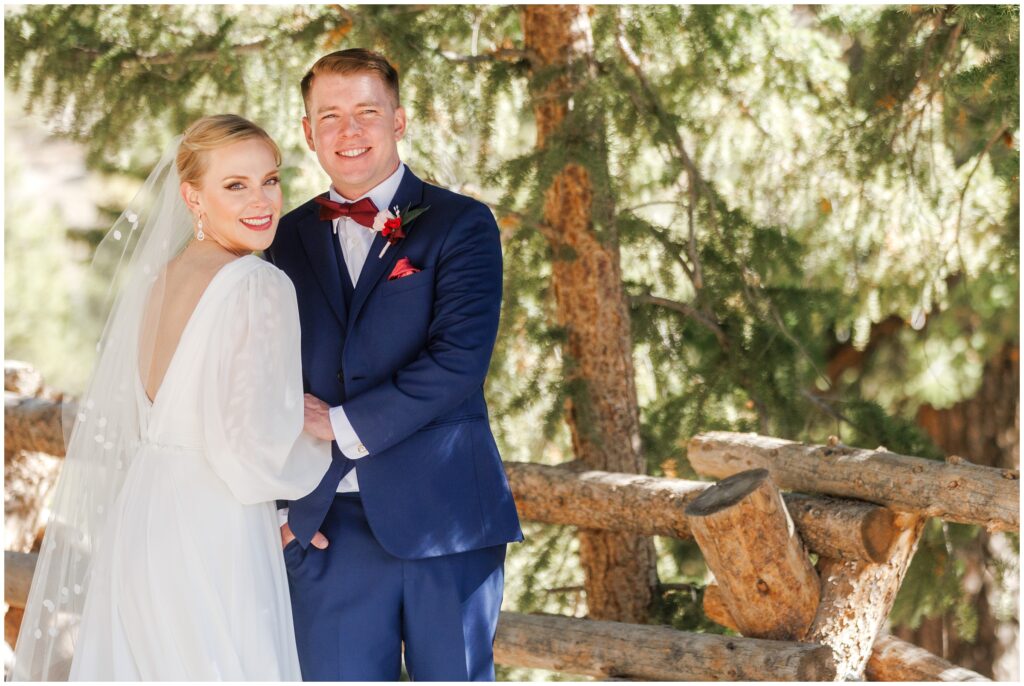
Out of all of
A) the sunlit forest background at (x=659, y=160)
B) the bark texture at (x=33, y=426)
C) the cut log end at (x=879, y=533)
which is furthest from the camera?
the bark texture at (x=33, y=426)

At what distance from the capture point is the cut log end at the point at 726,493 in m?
3.95

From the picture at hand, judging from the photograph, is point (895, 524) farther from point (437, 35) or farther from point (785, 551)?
point (437, 35)

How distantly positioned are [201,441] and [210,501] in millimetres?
155

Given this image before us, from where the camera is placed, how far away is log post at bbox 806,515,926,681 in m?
4.11

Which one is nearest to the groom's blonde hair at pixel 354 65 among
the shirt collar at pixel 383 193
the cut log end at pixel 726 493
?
the shirt collar at pixel 383 193

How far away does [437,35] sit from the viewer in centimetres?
554

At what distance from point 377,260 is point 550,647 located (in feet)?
6.64

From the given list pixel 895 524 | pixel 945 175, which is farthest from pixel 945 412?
pixel 895 524

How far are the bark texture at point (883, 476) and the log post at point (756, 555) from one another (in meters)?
0.29

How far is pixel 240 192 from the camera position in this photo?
2.92 meters

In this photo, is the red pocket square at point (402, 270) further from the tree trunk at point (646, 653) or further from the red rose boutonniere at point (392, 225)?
the tree trunk at point (646, 653)

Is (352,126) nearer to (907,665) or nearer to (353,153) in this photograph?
(353,153)

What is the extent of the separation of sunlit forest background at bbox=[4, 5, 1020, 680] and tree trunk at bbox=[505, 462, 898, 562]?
1.52 feet

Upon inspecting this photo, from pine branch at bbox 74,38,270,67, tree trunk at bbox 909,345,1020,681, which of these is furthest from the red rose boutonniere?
tree trunk at bbox 909,345,1020,681
